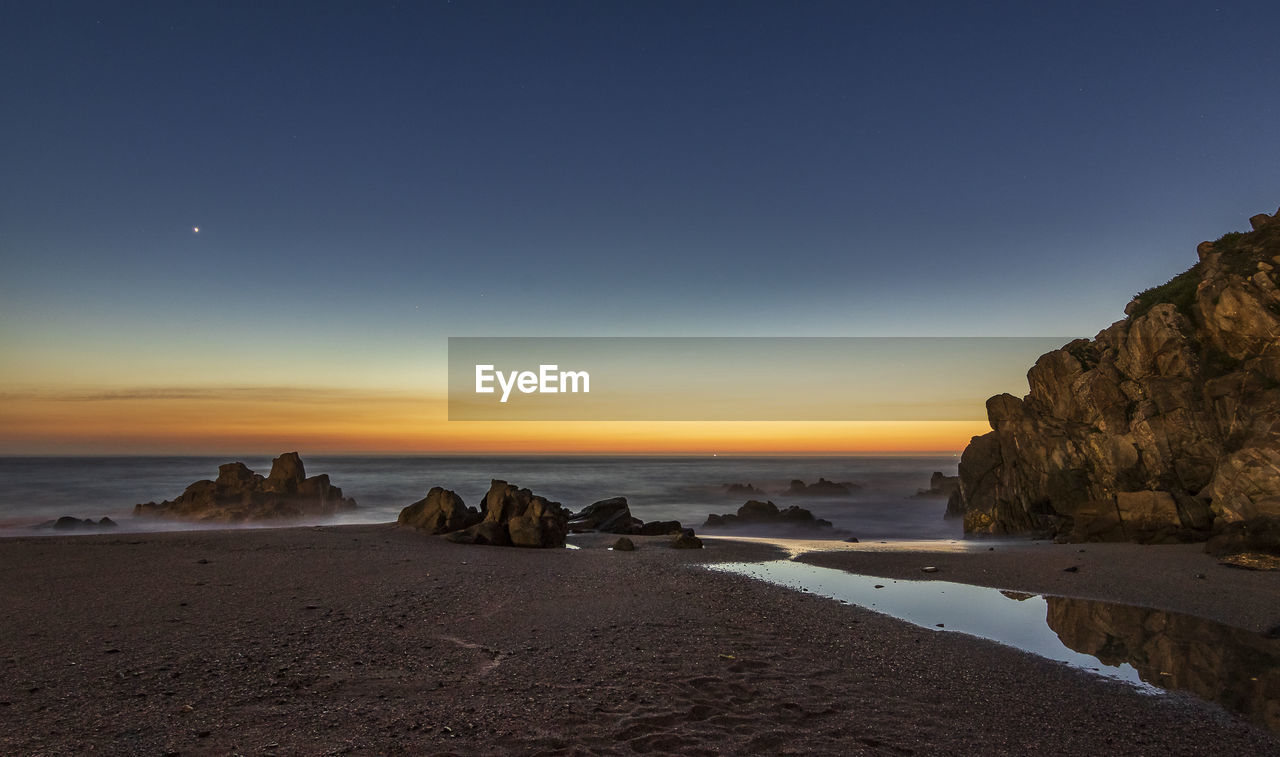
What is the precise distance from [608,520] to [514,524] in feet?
28.0

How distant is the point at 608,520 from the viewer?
3212 centimetres

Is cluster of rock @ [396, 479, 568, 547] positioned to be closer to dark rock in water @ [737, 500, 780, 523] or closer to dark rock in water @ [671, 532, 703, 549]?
dark rock in water @ [671, 532, 703, 549]

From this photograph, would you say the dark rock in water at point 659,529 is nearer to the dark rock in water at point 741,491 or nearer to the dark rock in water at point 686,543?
the dark rock in water at point 686,543

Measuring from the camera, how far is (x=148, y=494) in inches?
2450

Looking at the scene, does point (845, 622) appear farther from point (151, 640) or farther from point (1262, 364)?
point (1262, 364)

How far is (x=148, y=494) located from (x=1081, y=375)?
7787cm

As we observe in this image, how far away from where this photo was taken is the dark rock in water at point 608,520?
31.1 metres

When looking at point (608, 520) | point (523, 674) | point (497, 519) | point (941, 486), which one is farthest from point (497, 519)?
point (941, 486)

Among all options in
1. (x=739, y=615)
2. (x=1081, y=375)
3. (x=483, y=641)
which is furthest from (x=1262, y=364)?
(x=483, y=641)

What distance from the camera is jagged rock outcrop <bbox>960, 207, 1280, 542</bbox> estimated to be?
21.5m

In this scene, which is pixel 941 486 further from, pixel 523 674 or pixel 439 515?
pixel 523 674

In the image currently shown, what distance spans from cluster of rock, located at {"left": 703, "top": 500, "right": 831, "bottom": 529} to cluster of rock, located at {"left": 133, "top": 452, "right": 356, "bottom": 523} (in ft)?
86.1

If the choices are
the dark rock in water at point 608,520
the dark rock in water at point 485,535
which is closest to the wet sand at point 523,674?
the dark rock in water at point 485,535

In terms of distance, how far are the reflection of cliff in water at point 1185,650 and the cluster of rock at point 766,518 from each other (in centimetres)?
2876
